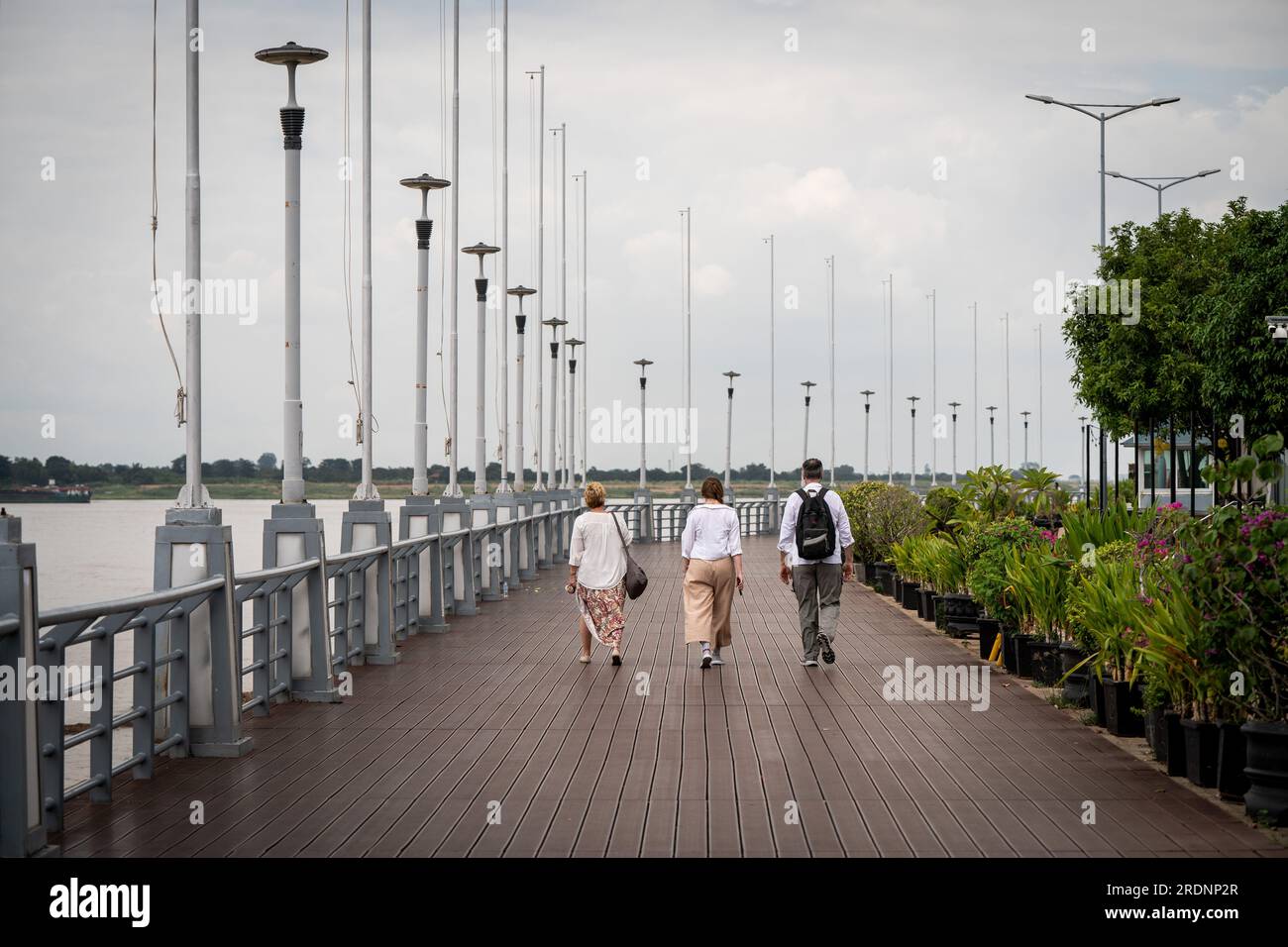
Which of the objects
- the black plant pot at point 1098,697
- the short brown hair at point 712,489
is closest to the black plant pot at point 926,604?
the short brown hair at point 712,489

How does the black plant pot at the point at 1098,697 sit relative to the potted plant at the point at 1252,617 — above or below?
below

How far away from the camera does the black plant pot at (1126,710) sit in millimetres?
10422

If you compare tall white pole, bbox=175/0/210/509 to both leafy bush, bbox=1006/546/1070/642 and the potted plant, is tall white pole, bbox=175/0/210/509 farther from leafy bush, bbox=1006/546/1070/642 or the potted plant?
leafy bush, bbox=1006/546/1070/642

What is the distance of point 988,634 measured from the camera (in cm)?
1521

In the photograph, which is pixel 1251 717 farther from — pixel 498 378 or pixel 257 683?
pixel 498 378

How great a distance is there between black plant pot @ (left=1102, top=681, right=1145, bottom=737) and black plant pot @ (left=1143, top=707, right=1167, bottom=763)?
769mm

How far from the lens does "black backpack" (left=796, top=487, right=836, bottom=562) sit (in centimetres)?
1452

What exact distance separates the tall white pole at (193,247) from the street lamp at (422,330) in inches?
382

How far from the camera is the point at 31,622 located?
23.2 ft

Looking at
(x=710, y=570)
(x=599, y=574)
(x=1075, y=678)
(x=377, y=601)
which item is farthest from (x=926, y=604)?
(x=377, y=601)

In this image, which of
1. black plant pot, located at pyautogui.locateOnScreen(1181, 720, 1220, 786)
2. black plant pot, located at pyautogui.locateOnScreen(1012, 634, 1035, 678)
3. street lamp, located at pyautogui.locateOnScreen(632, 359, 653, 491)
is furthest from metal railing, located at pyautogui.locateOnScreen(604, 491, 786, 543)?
black plant pot, located at pyautogui.locateOnScreen(1181, 720, 1220, 786)

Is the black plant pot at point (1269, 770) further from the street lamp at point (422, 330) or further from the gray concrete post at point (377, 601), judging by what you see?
the street lamp at point (422, 330)
